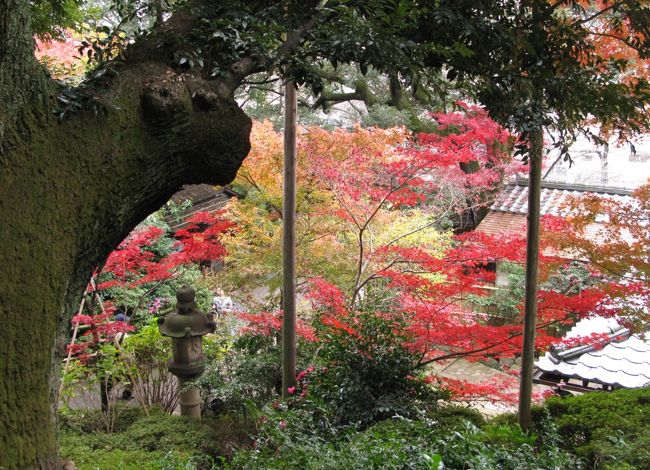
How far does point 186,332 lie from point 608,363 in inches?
199

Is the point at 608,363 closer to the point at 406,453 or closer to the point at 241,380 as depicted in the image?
the point at 241,380

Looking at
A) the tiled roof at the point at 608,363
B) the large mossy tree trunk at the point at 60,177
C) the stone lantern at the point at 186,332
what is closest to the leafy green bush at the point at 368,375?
the stone lantern at the point at 186,332

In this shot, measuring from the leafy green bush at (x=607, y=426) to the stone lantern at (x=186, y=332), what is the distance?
3.57 m

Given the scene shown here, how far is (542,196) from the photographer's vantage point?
11.5 m

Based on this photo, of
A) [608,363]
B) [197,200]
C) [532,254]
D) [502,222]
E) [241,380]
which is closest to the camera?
[532,254]

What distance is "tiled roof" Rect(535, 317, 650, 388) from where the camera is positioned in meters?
6.59

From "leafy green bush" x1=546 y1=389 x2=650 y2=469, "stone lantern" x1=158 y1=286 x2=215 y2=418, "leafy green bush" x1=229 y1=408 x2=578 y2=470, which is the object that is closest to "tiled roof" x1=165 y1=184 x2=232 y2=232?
"stone lantern" x1=158 y1=286 x2=215 y2=418

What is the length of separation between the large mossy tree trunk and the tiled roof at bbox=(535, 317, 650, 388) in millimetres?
5294

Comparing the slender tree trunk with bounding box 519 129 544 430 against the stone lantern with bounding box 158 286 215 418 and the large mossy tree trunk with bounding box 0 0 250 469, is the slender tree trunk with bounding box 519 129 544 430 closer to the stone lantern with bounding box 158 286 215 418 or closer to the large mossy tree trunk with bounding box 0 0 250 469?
the large mossy tree trunk with bounding box 0 0 250 469

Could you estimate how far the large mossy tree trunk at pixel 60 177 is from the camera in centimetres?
252

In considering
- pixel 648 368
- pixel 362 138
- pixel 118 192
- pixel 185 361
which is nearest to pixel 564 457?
pixel 118 192

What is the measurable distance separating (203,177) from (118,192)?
1.87 feet

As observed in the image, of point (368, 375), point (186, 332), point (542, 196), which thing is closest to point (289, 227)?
point (186, 332)

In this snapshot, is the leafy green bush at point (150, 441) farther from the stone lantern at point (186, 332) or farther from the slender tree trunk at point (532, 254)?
the slender tree trunk at point (532, 254)
